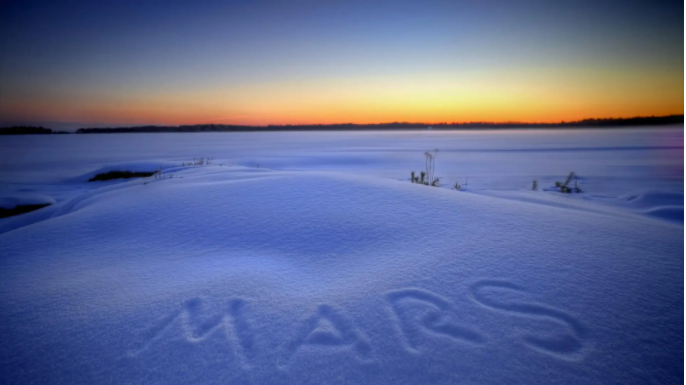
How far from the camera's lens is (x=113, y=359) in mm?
1158

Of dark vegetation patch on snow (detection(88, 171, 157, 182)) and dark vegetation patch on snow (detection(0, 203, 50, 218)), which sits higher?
dark vegetation patch on snow (detection(88, 171, 157, 182))

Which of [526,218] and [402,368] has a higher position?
[526,218]

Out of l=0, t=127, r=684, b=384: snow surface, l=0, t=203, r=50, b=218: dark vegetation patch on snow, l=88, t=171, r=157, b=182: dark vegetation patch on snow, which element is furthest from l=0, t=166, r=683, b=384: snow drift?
l=88, t=171, r=157, b=182: dark vegetation patch on snow

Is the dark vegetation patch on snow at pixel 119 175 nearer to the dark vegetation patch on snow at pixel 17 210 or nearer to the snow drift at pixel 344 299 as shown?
the dark vegetation patch on snow at pixel 17 210

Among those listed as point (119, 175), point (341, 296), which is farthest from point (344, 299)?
point (119, 175)

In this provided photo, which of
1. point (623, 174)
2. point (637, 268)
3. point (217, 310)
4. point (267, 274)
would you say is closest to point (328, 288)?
point (267, 274)

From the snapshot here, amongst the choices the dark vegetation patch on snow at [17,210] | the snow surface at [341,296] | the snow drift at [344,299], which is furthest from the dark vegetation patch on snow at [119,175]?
the snow drift at [344,299]

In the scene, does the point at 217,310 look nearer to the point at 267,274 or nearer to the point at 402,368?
the point at 267,274

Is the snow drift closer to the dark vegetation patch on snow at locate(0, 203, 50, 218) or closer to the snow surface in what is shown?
the snow surface

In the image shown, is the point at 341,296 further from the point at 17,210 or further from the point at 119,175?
the point at 119,175

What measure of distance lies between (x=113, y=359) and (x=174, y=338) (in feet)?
0.68

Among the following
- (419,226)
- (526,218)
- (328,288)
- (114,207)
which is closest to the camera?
(328,288)

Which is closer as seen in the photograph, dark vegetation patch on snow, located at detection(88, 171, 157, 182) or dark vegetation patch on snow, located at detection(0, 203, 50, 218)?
dark vegetation patch on snow, located at detection(0, 203, 50, 218)

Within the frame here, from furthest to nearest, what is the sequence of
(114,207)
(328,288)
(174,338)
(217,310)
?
(114,207), (328,288), (217,310), (174,338)
